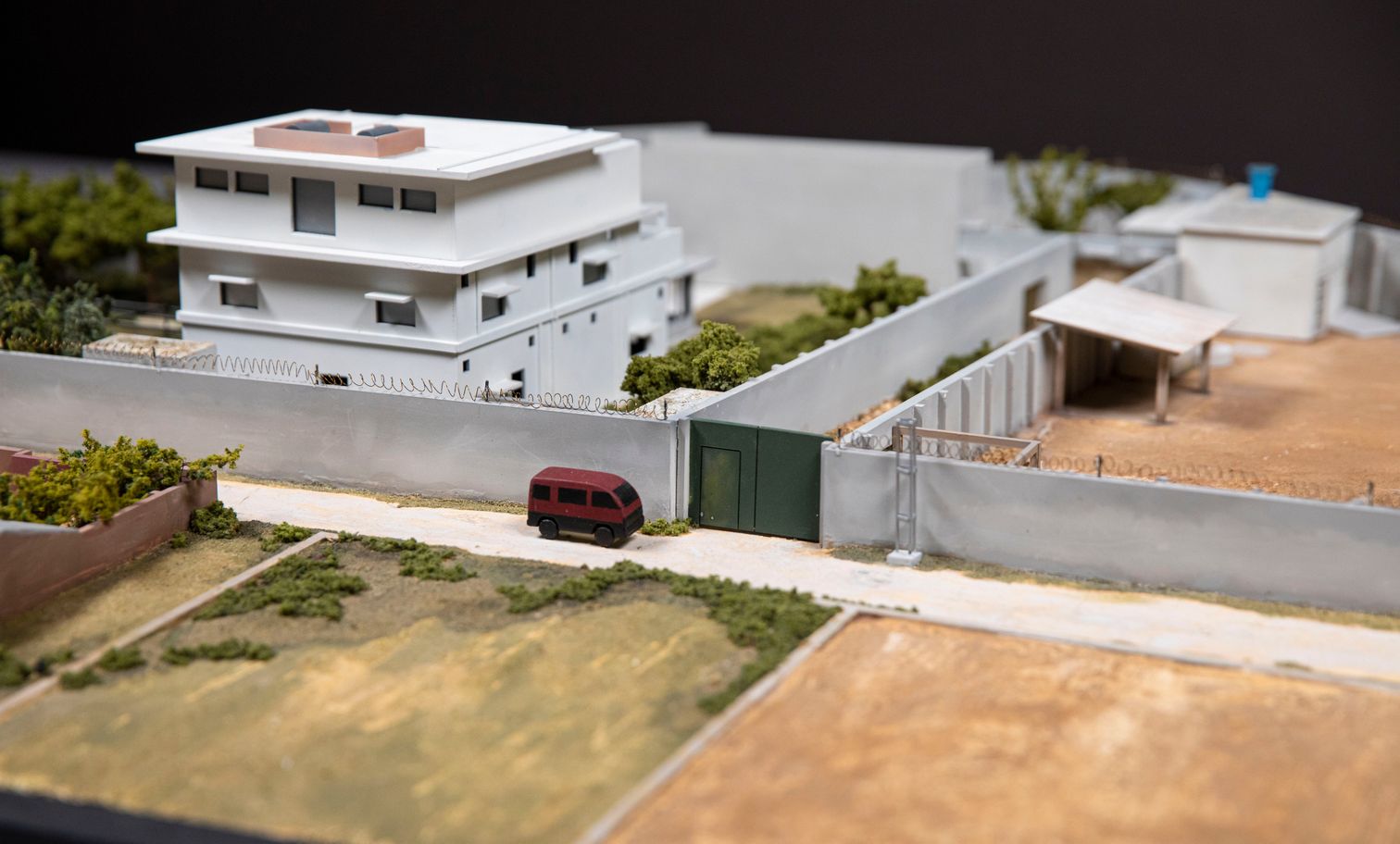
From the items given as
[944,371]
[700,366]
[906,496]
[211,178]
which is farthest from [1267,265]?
[211,178]

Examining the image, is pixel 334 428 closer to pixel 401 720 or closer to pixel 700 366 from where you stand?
pixel 700 366

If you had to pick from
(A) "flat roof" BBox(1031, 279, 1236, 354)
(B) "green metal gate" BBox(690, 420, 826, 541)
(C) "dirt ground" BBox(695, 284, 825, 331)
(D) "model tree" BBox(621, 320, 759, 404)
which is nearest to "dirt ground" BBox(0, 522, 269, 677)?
(B) "green metal gate" BBox(690, 420, 826, 541)

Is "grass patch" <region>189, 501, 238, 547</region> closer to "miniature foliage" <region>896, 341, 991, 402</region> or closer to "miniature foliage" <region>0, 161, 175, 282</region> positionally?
"miniature foliage" <region>896, 341, 991, 402</region>

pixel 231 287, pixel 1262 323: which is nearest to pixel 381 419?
pixel 231 287

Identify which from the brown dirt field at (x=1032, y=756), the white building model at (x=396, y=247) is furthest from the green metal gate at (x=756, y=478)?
the white building model at (x=396, y=247)

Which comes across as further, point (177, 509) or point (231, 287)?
point (231, 287)

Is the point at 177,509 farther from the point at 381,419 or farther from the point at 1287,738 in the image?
the point at 1287,738

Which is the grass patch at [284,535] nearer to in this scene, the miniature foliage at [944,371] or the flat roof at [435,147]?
the flat roof at [435,147]
